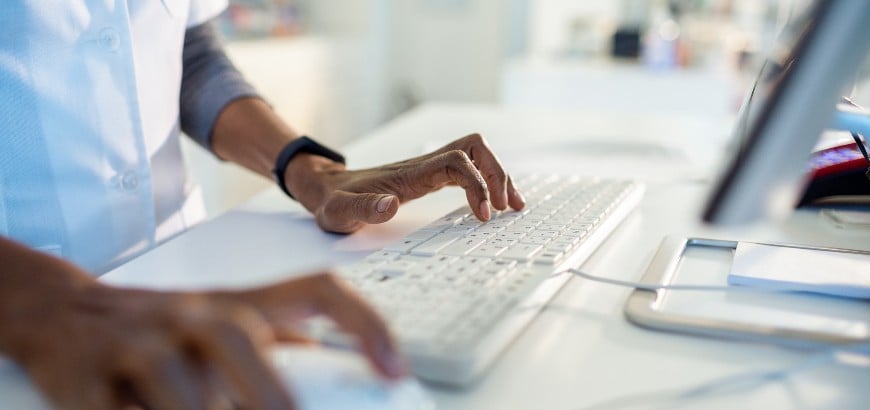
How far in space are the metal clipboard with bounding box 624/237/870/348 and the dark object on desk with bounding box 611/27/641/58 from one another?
2.82 m

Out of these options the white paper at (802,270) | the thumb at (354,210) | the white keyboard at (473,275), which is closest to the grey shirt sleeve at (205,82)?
the thumb at (354,210)

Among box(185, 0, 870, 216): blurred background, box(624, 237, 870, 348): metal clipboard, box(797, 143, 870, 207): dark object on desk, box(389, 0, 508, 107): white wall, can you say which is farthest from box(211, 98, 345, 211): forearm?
box(389, 0, 508, 107): white wall

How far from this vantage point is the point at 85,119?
0.85m

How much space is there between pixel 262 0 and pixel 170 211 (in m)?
2.62

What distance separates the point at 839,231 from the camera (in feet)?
2.72

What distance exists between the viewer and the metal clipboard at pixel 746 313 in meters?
0.53

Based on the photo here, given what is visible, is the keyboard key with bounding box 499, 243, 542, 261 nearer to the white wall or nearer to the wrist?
the wrist

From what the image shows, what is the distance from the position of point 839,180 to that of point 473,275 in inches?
21.9

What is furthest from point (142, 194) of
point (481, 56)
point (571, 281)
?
point (481, 56)

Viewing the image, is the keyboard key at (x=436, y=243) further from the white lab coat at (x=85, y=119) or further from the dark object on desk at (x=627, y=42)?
the dark object on desk at (x=627, y=42)

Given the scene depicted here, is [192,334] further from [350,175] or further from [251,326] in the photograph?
[350,175]

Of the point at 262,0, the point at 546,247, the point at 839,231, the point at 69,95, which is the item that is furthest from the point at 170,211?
the point at 262,0

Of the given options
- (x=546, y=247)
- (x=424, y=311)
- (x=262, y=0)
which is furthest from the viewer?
(x=262, y=0)

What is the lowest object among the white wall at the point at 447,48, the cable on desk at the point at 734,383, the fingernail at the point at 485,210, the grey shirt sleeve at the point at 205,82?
the white wall at the point at 447,48
